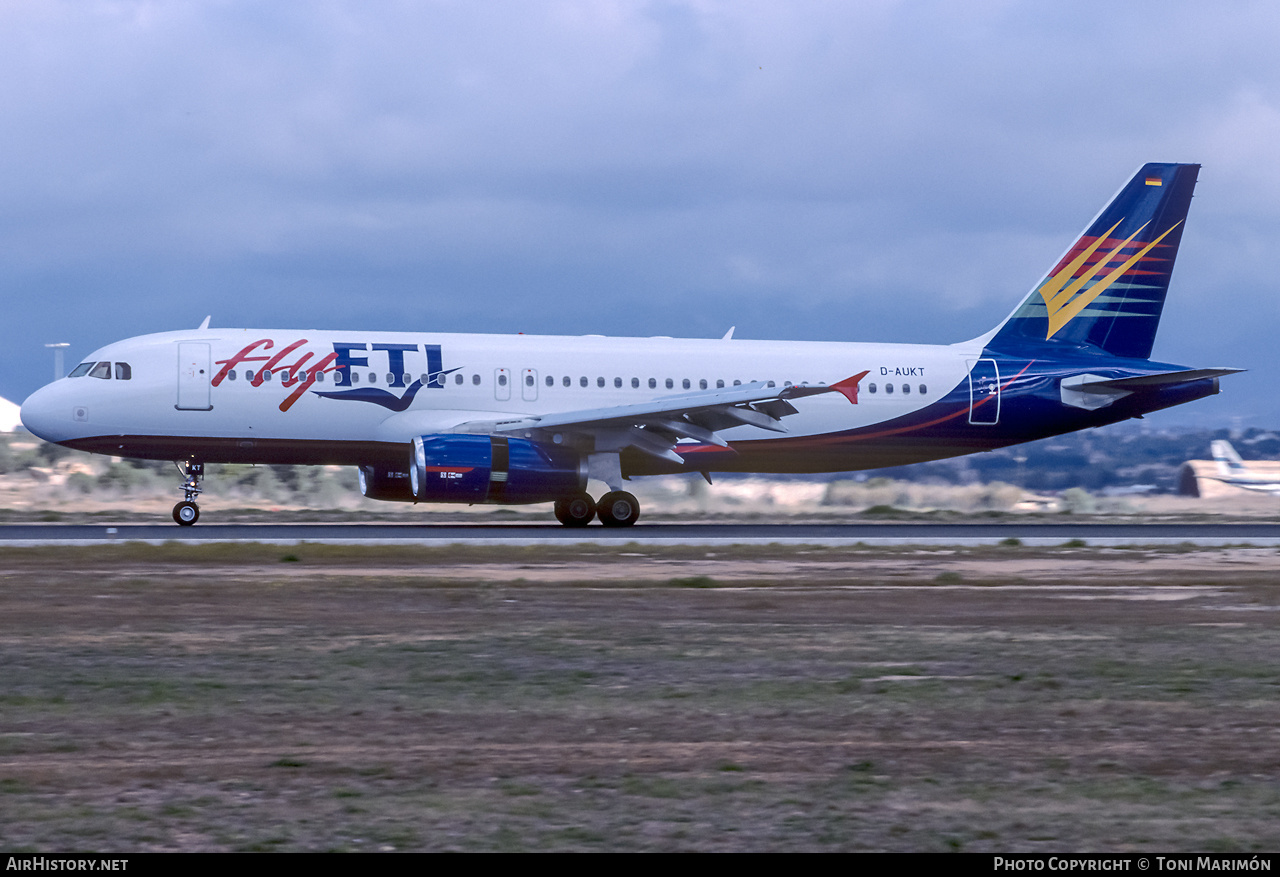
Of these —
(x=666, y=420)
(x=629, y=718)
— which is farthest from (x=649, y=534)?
(x=629, y=718)

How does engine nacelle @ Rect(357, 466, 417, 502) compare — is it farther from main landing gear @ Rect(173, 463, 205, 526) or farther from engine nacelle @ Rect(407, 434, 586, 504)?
main landing gear @ Rect(173, 463, 205, 526)

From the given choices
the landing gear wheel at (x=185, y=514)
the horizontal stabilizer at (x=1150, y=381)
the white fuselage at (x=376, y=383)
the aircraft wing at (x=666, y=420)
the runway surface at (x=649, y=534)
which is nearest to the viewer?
the runway surface at (x=649, y=534)

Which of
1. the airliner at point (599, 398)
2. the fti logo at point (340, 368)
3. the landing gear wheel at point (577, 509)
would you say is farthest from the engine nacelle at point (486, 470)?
the fti logo at point (340, 368)

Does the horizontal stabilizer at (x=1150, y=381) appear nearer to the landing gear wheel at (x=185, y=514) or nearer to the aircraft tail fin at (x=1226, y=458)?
the aircraft tail fin at (x=1226, y=458)

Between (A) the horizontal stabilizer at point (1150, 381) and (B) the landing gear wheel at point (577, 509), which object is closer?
(B) the landing gear wheel at point (577, 509)

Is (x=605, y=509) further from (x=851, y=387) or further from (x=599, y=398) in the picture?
(x=851, y=387)

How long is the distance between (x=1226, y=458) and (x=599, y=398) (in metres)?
24.7

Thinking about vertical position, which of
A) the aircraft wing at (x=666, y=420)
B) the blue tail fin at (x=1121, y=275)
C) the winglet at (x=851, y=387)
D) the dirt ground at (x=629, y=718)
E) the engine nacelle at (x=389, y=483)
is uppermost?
the blue tail fin at (x=1121, y=275)

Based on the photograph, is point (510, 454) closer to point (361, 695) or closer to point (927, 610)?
point (927, 610)

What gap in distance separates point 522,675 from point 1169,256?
26.5 m

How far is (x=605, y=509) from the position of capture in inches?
1043

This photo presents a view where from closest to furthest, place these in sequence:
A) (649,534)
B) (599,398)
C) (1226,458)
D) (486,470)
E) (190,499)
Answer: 1. (486,470)
2. (649,534)
3. (190,499)
4. (599,398)
5. (1226,458)

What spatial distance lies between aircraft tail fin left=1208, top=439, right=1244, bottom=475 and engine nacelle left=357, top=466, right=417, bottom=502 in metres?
26.7

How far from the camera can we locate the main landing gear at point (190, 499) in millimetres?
25500
